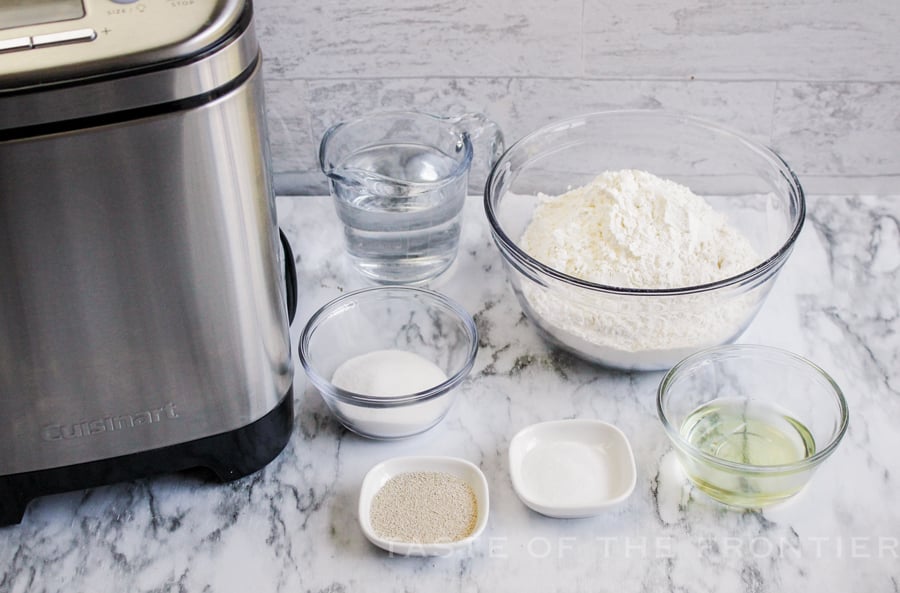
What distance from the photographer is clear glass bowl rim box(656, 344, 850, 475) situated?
30.0 inches

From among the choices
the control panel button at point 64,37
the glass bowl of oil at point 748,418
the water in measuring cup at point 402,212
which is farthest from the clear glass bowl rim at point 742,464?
the control panel button at point 64,37

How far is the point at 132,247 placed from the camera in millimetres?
643

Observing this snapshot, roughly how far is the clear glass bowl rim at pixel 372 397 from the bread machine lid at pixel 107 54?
34 centimetres

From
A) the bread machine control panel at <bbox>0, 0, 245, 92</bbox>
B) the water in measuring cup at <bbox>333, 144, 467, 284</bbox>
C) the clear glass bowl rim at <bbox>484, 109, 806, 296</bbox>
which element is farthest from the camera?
the water in measuring cup at <bbox>333, 144, 467, 284</bbox>

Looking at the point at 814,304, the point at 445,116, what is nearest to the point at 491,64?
the point at 445,116

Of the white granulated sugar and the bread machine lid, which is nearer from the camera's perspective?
the bread machine lid

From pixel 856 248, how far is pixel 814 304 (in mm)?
132

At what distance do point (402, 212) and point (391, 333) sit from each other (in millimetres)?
130

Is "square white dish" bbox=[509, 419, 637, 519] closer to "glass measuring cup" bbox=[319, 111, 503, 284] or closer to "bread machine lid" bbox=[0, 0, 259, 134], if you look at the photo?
"glass measuring cup" bbox=[319, 111, 503, 284]

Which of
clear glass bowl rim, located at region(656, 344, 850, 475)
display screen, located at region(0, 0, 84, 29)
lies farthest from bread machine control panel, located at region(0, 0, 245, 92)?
clear glass bowl rim, located at region(656, 344, 850, 475)

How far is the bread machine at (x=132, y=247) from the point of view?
22.6 inches

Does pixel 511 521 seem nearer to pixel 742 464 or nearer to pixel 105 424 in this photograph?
pixel 742 464

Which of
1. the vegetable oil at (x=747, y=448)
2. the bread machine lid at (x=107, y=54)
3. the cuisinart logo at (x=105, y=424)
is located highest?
the bread machine lid at (x=107, y=54)

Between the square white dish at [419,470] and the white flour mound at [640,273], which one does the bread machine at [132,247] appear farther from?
the white flour mound at [640,273]
